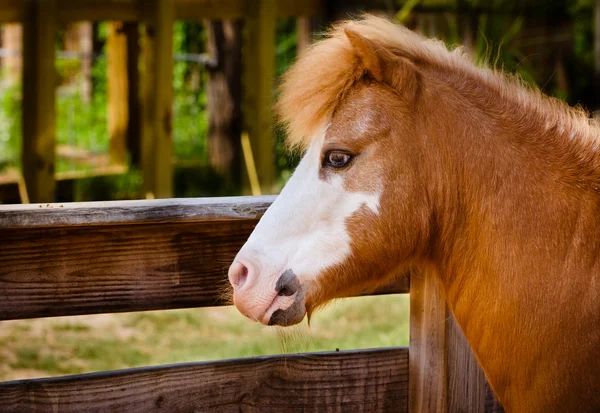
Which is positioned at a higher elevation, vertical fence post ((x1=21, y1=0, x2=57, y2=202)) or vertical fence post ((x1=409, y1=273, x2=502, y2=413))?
vertical fence post ((x1=409, y1=273, x2=502, y2=413))

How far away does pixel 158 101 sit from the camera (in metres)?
7.15

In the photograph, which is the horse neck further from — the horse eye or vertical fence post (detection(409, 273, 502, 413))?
vertical fence post (detection(409, 273, 502, 413))

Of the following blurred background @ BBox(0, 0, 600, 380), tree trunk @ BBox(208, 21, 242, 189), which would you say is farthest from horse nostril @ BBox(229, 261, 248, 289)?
tree trunk @ BBox(208, 21, 242, 189)

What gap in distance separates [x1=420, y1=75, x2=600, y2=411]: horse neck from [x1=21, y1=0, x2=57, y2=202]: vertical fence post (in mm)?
4879

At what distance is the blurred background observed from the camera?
5.59m

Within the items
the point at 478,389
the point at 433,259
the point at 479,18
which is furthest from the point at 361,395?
the point at 479,18

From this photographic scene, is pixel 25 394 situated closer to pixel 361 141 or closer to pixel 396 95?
pixel 361 141

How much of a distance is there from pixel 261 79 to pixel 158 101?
0.98m

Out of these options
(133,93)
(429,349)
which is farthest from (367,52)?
(133,93)

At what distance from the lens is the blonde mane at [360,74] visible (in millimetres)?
2508

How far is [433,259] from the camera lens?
262 centimetres

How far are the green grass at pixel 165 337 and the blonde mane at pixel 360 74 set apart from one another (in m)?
2.56

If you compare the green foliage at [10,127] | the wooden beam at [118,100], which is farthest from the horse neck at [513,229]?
the green foliage at [10,127]

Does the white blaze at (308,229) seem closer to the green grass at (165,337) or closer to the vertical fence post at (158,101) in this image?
the green grass at (165,337)
